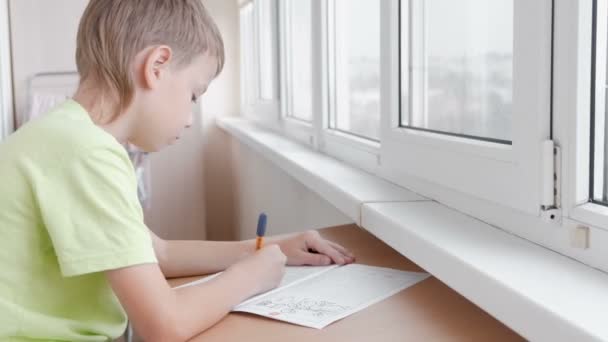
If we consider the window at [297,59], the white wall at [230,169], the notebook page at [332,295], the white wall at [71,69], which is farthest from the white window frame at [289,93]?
the white wall at [71,69]

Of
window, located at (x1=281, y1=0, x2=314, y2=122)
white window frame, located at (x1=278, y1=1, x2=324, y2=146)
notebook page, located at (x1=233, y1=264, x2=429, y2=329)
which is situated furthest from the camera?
window, located at (x1=281, y1=0, x2=314, y2=122)

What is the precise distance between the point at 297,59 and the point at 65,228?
179 centimetres

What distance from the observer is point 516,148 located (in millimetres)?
988

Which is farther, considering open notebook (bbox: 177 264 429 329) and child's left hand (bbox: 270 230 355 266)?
child's left hand (bbox: 270 230 355 266)

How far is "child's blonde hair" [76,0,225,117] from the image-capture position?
1.03 metres

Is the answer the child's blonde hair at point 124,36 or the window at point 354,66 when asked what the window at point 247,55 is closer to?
the window at point 354,66

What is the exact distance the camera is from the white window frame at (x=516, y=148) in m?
0.92

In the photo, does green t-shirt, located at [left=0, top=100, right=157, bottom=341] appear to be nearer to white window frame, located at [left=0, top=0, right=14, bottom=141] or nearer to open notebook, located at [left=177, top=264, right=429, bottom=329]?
open notebook, located at [left=177, top=264, right=429, bottom=329]

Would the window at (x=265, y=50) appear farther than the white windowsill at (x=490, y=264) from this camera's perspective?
Yes

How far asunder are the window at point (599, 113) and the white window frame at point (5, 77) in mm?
2996

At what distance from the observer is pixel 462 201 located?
1226 millimetres

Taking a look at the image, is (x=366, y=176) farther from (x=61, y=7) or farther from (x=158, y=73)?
(x=61, y=7)

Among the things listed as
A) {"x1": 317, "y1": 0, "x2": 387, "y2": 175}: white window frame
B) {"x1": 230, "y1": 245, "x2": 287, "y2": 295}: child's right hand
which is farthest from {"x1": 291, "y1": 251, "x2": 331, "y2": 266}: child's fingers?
{"x1": 317, "y1": 0, "x2": 387, "y2": 175}: white window frame

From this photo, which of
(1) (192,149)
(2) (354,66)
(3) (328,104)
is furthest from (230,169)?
(2) (354,66)
